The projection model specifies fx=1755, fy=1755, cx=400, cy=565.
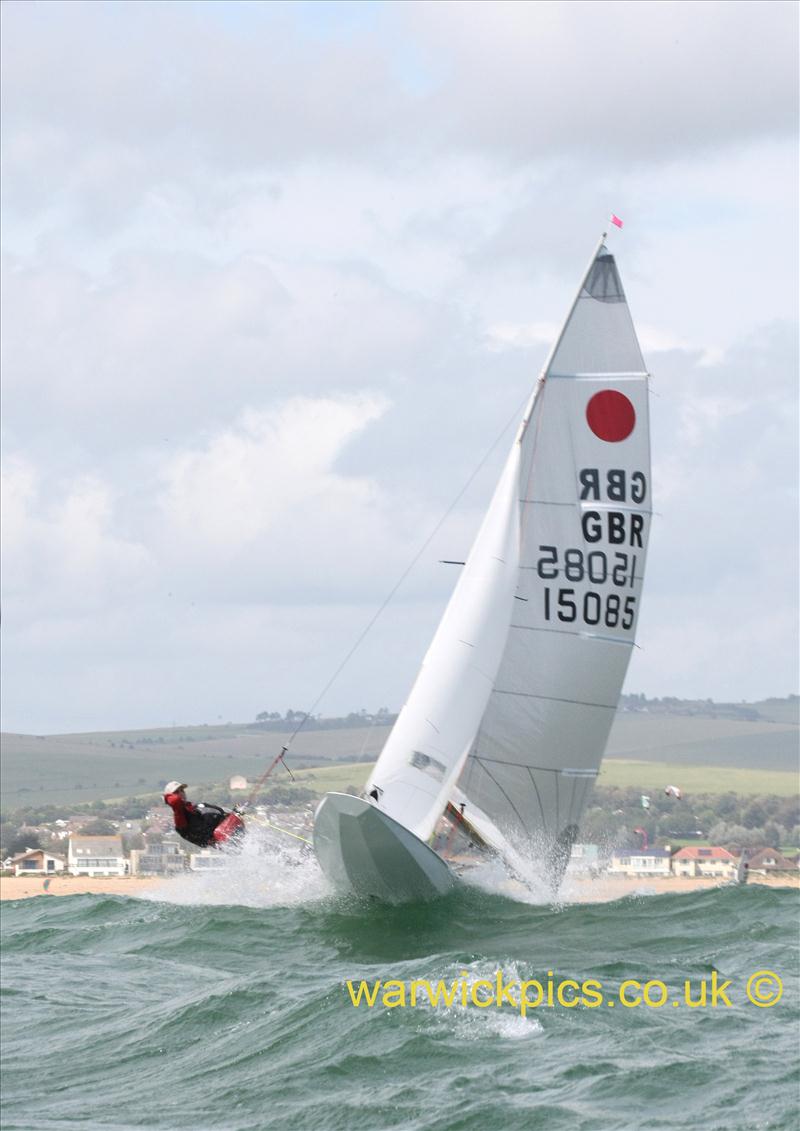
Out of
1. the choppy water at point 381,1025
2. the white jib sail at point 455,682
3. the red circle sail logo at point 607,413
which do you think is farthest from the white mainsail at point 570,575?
the choppy water at point 381,1025

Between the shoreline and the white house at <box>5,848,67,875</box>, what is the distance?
0.23m

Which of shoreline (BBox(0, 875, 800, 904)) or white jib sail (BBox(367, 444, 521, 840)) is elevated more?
white jib sail (BBox(367, 444, 521, 840))

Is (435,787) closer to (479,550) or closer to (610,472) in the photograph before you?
(479,550)

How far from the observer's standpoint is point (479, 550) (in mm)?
23969

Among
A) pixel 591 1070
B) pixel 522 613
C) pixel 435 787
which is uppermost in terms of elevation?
pixel 522 613

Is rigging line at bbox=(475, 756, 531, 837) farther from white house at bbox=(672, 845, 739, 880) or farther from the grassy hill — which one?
the grassy hill

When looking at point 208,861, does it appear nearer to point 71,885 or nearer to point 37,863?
point 71,885

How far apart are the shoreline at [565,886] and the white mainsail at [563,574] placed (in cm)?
93

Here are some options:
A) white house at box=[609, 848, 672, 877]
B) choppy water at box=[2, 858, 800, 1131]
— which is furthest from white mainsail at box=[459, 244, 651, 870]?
white house at box=[609, 848, 672, 877]

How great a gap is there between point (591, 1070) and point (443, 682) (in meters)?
9.53

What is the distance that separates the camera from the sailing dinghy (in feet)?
76.9

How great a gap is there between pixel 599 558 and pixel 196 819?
264 inches

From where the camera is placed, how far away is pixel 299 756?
6775 cm

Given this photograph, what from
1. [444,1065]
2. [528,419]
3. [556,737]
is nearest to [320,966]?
[444,1065]
